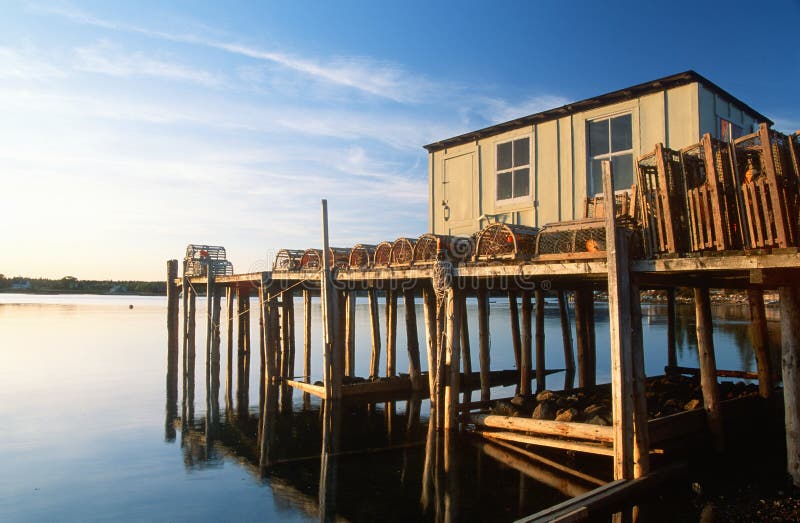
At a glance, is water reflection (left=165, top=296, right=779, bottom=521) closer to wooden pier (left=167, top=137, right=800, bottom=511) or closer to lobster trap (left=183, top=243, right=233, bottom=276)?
wooden pier (left=167, top=137, right=800, bottom=511)

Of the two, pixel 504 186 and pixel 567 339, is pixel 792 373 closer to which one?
pixel 504 186

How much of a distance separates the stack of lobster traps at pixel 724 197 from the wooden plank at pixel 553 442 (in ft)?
11.8

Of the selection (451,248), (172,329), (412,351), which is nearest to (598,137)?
(451,248)

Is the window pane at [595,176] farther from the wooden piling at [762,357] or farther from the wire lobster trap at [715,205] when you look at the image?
the wire lobster trap at [715,205]

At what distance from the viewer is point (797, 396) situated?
8727 mm

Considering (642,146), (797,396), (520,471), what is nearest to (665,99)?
(642,146)

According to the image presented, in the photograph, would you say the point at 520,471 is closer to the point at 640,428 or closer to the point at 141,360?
the point at 640,428

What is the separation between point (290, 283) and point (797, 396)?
16.4 m

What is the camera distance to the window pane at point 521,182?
15.5 metres

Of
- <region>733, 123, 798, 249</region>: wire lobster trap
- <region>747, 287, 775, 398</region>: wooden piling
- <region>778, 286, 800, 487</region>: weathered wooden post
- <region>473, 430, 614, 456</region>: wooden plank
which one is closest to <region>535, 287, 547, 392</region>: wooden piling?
<region>473, 430, 614, 456</region>: wooden plank

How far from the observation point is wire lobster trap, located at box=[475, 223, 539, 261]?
11594 millimetres

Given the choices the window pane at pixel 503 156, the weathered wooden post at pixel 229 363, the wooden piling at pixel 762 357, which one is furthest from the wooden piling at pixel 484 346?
the weathered wooden post at pixel 229 363

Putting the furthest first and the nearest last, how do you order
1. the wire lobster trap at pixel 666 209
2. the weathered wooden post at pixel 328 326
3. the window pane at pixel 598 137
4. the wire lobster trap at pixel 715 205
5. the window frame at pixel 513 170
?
the weathered wooden post at pixel 328 326 → the window frame at pixel 513 170 → the window pane at pixel 598 137 → the wire lobster trap at pixel 666 209 → the wire lobster trap at pixel 715 205

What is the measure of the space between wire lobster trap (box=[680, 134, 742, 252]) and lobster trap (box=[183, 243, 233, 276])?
2029 cm
